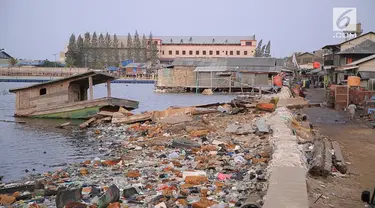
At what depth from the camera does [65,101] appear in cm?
2305

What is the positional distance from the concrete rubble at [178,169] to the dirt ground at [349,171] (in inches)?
24.5

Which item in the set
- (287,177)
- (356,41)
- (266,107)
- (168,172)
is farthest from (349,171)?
(356,41)

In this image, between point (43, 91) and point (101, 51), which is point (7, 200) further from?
point (101, 51)

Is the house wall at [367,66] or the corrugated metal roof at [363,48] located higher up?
the corrugated metal roof at [363,48]

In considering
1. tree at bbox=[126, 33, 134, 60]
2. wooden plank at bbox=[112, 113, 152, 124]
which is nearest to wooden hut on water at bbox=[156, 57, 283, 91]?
A: wooden plank at bbox=[112, 113, 152, 124]

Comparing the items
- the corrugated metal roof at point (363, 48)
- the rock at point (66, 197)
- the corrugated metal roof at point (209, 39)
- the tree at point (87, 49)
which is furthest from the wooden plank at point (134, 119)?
the corrugated metal roof at point (209, 39)

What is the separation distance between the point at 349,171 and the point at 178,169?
11.1 feet

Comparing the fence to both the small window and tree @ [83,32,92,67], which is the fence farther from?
the small window

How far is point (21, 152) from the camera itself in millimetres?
13859

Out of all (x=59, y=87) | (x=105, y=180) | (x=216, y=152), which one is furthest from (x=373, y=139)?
(x=59, y=87)

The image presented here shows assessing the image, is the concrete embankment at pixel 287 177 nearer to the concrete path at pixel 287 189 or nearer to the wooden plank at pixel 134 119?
the concrete path at pixel 287 189

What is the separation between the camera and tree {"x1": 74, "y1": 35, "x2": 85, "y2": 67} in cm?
9644

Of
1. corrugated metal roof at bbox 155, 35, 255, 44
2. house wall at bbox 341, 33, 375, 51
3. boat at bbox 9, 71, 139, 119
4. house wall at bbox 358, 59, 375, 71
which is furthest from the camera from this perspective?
corrugated metal roof at bbox 155, 35, 255, 44

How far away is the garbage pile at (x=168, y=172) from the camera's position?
21.1ft
